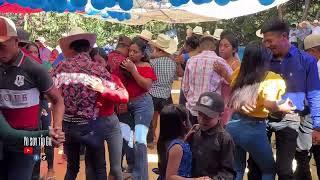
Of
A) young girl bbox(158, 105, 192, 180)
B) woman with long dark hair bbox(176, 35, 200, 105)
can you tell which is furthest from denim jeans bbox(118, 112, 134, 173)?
woman with long dark hair bbox(176, 35, 200, 105)

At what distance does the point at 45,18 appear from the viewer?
1011 inches

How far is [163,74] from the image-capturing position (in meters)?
7.89

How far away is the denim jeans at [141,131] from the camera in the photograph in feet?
18.8

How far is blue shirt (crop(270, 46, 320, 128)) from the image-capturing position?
4730 millimetres

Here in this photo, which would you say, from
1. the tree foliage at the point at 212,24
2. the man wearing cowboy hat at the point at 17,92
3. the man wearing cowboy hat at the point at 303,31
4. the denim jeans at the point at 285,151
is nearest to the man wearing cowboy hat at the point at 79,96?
the man wearing cowboy hat at the point at 17,92

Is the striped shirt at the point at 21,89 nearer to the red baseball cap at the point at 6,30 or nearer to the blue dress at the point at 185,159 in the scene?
the red baseball cap at the point at 6,30

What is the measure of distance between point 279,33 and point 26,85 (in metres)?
2.34

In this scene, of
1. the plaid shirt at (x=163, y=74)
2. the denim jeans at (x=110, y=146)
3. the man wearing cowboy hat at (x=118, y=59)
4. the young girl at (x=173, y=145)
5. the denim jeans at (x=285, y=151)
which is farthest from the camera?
the plaid shirt at (x=163, y=74)

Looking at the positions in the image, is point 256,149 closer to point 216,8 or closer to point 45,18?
point 216,8

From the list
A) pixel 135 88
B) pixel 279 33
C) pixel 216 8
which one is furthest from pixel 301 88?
pixel 216 8

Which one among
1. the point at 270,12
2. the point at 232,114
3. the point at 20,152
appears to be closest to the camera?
the point at 20,152

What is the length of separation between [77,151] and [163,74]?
3.21 meters

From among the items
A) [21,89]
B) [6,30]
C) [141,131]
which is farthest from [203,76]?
[6,30]

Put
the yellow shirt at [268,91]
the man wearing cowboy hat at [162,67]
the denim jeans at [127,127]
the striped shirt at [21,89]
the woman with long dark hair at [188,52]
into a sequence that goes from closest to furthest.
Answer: the striped shirt at [21,89], the yellow shirt at [268,91], the denim jeans at [127,127], the man wearing cowboy hat at [162,67], the woman with long dark hair at [188,52]
